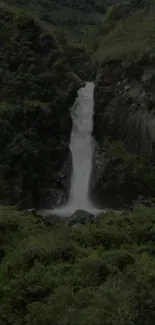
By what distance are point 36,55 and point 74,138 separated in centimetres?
533

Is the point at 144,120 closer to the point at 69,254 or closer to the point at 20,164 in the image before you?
the point at 20,164

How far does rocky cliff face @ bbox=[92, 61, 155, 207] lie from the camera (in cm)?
2820

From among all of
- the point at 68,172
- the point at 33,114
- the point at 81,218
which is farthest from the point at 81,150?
the point at 81,218

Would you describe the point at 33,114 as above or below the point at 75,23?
below

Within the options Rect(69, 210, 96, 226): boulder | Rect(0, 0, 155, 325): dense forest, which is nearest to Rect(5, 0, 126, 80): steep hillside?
Rect(0, 0, 155, 325): dense forest

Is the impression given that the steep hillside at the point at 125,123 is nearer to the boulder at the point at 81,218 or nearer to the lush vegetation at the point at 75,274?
the boulder at the point at 81,218

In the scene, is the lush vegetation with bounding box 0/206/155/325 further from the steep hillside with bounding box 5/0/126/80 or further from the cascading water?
the steep hillside with bounding box 5/0/126/80

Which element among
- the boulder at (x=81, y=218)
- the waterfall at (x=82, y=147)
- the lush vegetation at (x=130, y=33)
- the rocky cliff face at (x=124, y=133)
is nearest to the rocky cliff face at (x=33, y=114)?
the waterfall at (x=82, y=147)

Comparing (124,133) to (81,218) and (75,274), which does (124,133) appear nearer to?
(81,218)

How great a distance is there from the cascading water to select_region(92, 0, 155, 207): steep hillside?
18.7 inches

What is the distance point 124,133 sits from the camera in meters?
30.0

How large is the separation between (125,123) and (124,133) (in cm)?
53

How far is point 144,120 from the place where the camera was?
28.8m

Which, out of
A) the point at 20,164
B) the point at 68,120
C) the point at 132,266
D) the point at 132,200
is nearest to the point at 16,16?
the point at 68,120
